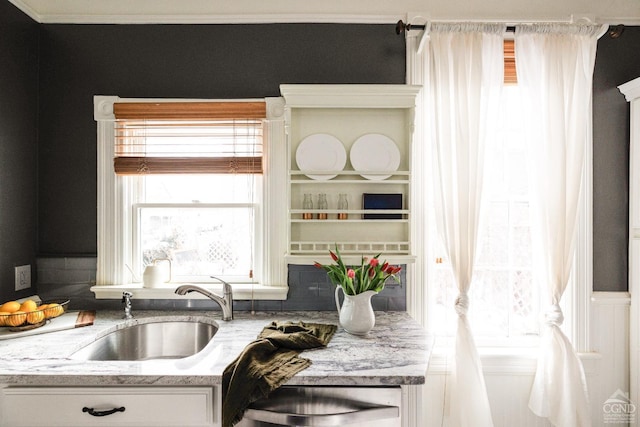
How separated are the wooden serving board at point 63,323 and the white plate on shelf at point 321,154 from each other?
1.31m

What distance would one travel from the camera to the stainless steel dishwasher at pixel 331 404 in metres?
1.31

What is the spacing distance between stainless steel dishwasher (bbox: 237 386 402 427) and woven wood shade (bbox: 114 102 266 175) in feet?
3.86

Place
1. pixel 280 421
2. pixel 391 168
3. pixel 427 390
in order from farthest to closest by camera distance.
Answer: pixel 427 390, pixel 391 168, pixel 280 421

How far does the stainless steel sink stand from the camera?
1866 millimetres

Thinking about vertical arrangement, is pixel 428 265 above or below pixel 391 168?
below

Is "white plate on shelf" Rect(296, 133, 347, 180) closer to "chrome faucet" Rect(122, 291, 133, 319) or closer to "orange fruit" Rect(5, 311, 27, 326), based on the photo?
"chrome faucet" Rect(122, 291, 133, 319)

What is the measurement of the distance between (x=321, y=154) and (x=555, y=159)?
1211mm

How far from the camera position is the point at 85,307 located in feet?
6.97

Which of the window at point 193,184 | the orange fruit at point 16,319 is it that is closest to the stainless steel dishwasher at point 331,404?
the window at point 193,184

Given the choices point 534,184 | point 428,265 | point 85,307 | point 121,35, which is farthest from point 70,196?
point 534,184

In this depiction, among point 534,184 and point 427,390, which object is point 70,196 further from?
point 534,184

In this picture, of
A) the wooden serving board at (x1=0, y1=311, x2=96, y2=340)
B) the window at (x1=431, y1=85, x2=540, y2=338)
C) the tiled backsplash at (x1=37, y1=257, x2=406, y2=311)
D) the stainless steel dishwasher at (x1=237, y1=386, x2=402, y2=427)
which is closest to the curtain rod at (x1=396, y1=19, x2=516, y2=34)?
the window at (x1=431, y1=85, x2=540, y2=338)

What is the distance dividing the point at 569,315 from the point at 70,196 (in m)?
2.85

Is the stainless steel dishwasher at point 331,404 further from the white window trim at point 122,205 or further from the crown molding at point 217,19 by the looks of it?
the crown molding at point 217,19
